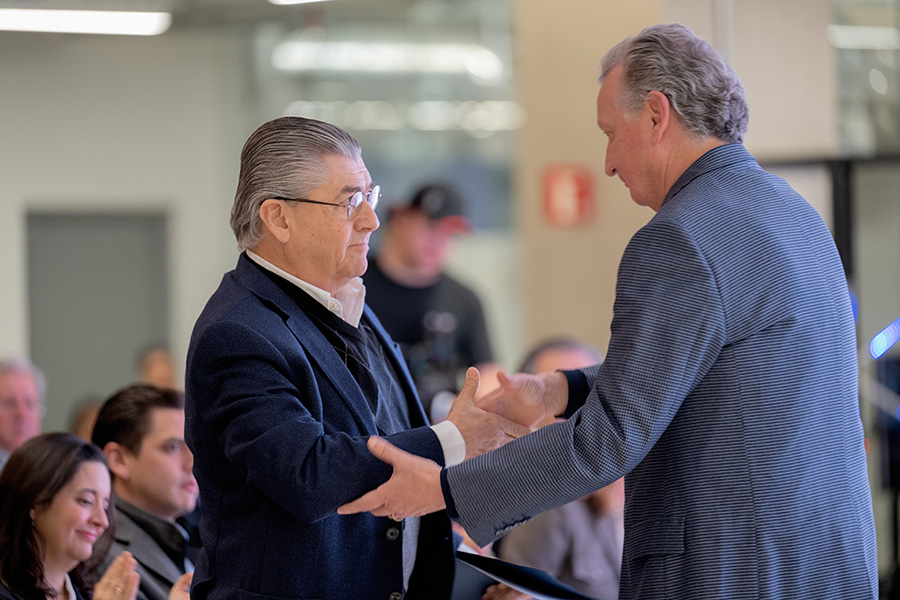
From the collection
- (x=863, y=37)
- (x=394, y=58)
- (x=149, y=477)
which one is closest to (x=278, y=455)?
(x=149, y=477)

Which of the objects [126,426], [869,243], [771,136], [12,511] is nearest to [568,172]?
[771,136]

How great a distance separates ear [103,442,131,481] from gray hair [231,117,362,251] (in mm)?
1080

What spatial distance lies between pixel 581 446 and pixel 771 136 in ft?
12.3

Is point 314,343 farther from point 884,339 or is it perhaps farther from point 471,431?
point 884,339

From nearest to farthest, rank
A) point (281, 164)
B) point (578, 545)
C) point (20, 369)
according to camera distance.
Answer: point (281, 164), point (578, 545), point (20, 369)

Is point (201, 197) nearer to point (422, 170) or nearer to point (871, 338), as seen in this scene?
point (422, 170)

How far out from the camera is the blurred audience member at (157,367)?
706cm

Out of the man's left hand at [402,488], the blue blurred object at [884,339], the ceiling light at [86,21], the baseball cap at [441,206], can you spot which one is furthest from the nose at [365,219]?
the ceiling light at [86,21]

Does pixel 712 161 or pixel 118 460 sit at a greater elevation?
pixel 712 161

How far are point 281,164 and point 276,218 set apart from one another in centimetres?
10

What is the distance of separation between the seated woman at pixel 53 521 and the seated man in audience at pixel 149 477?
0.17 m

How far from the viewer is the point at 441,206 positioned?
18.5 feet

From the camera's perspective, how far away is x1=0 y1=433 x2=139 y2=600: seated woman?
7.82ft

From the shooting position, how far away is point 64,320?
26.8 feet
